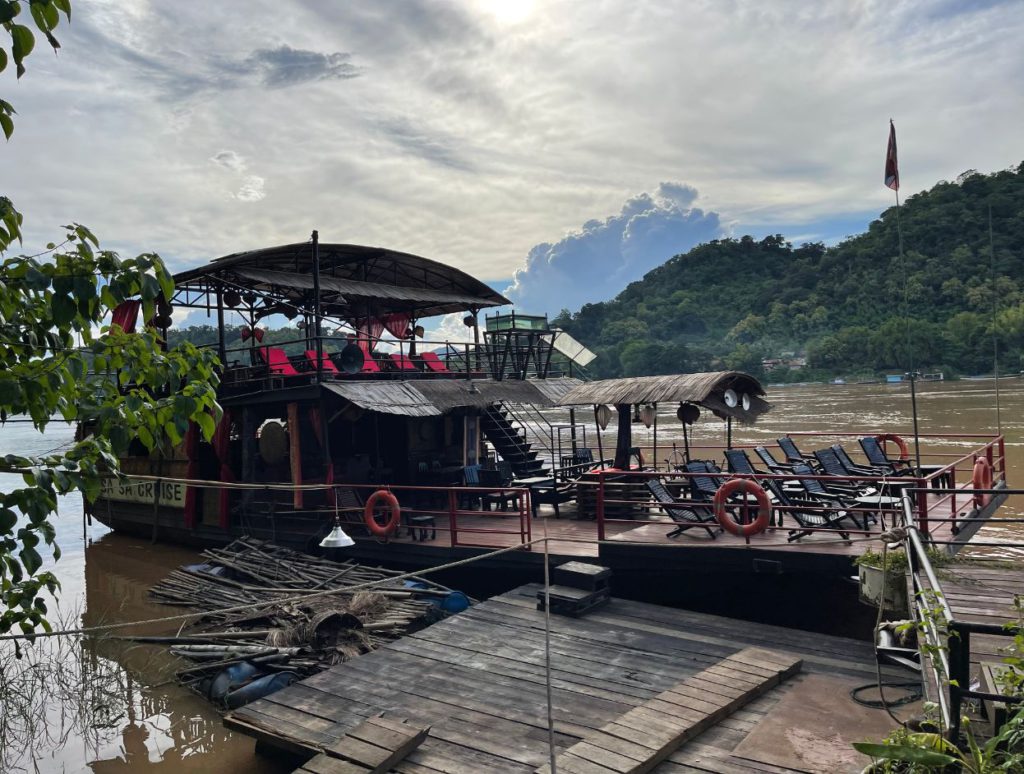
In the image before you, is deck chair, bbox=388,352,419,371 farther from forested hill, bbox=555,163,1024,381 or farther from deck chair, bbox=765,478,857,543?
forested hill, bbox=555,163,1024,381

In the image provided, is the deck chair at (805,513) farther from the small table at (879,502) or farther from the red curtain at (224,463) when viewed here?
the red curtain at (224,463)

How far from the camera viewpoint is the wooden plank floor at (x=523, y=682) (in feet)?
17.9

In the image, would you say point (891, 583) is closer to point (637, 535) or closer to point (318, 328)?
point (637, 535)

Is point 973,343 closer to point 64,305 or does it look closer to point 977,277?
point 977,277

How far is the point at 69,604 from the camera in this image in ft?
46.1

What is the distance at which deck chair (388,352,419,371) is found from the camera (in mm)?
16062

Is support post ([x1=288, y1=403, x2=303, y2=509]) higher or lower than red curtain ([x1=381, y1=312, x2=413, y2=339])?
lower

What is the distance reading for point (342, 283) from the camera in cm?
1516

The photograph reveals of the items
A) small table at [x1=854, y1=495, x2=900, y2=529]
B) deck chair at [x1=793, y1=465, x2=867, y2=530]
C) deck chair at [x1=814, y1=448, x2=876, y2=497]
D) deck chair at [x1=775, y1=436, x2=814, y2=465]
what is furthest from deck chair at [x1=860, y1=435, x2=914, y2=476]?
small table at [x1=854, y1=495, x2=900, y2=529]

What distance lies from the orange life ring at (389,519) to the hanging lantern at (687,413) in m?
4.96

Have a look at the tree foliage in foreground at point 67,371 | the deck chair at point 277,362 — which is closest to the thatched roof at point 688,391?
the deck chair at point 277,362

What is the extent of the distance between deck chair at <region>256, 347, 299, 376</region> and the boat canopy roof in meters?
1.01

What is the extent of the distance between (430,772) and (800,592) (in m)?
5.56

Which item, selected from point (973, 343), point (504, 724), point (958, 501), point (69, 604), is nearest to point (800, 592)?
point (958, 501)
